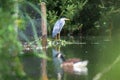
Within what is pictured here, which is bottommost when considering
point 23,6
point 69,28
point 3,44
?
point 69,28

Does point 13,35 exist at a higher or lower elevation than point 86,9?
higher

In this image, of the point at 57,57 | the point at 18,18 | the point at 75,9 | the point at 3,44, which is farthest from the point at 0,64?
the point at 75,9

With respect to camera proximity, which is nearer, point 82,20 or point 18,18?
point 18,18

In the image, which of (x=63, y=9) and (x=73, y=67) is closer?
(x=73, y=67)

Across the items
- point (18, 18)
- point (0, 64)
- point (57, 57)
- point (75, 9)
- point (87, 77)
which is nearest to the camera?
point (0, 64)

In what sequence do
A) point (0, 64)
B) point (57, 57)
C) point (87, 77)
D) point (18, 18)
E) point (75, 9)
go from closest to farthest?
point (0, 64) < point (18, 18) < point (87, 77) < point (57, 57) < point (75, 9)

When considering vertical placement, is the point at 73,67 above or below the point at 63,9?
below

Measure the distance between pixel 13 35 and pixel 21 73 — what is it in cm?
14

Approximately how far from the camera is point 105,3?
2008cm

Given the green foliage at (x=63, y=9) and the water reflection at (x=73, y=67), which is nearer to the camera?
the water reflection at (x=73, y=67)

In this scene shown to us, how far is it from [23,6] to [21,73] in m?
0.28

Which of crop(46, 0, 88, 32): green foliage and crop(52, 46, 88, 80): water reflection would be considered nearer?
crop(52, 46, 88, 80): water reflection

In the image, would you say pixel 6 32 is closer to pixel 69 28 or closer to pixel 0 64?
pixel 0 64

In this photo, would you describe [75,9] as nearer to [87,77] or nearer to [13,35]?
[87,77]
